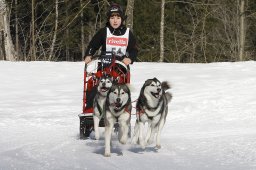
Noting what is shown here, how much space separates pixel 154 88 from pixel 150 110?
245 millimetres

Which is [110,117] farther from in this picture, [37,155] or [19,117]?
[19,117]

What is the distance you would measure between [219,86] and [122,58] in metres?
4.45

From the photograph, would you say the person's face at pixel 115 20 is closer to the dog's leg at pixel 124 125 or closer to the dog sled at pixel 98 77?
the dog sled at pixel 98 77

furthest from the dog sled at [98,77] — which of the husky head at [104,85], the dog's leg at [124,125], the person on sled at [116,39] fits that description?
the dog's leg at [124,125]

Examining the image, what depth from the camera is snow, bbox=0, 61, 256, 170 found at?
16.4 feet

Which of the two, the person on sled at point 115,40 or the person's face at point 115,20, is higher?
the person's face at point 115,20

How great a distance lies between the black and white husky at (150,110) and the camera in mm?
5441

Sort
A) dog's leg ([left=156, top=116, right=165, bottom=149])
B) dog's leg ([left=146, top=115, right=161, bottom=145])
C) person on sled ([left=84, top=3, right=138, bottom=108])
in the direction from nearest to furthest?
dog's leg ([left=146, top=115, right=161, bottom=145])
dog's leg ([left=156, top=116, right=165, bottom=149])
person on sled ([left=84, top=3, right=138, bottom=108])

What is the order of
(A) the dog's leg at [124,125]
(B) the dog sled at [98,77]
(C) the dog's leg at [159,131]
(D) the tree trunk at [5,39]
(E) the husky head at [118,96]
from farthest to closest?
(D) the tree trunk at [5,39] < (B) the dog sled at [98,77] < (C) the dog's leg at [159,131] < (A) the dog's leg at [124,125] < (E) the husky head at [118,96]

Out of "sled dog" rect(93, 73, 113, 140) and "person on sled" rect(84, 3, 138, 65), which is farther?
"person on sled" rect(84, 3, 138, 65)

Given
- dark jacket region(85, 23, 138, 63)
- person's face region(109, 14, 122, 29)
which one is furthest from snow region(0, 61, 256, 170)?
person's face region(109, 14, 122, 29)

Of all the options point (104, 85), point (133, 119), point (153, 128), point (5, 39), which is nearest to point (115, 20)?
point (104, 85)

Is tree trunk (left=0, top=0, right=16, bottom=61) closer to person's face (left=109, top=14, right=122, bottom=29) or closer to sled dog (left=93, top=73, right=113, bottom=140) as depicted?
person's face (left=109, top=14, right=122, bottom=29)

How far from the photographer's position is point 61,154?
5.30m
